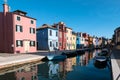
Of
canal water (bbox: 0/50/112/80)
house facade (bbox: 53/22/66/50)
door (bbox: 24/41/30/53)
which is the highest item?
house facade (bbox: 53/22/66/50)

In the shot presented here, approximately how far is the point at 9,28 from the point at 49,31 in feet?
56.7

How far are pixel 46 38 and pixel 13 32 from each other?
1647cm

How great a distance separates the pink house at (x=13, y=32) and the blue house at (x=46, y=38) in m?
11.6

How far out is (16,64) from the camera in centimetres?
2238

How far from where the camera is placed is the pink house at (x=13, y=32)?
36.4 meters

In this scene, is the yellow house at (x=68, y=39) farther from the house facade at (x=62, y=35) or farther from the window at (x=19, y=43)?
the window at (x=19, y=43)

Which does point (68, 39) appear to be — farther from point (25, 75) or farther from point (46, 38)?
point (25, 75)

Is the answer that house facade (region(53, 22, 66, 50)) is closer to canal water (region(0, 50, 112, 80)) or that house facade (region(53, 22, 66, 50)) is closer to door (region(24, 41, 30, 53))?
door (region(24, 41, 30, 53))

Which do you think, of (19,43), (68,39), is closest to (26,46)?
(19,43)

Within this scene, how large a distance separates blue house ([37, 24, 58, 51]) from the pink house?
11.6 m

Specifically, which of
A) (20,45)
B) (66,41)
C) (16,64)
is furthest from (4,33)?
(66,41)

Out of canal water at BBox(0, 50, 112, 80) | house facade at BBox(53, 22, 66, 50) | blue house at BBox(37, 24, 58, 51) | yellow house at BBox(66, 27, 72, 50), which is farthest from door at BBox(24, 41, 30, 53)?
yellow house at BBox(66, 27, 72, 50)

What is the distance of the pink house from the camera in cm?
3638

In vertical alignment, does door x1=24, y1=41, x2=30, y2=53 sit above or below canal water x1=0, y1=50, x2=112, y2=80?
above
